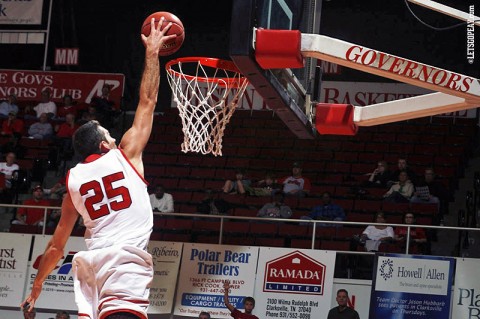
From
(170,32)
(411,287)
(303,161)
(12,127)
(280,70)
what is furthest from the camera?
(12,127)

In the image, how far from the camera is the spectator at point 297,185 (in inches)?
547

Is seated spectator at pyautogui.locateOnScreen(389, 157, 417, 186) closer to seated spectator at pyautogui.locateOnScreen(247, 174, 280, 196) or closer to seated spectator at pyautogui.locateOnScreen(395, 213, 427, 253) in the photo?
seated spectator at pyautogui.locateOnScreen(395, 213, 427, 253)

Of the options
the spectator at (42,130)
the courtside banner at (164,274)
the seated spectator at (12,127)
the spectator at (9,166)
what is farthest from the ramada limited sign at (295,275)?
the seated spectator at (12,127)

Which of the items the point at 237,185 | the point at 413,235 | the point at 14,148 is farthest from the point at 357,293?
the point at 14,148

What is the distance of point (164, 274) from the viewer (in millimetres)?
12609

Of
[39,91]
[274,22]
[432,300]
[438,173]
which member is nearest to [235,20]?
[274,22]

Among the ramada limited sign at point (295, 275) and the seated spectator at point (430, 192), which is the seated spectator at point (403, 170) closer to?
the seated spectator at point (430, 192)

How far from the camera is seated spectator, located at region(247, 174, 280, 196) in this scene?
46.1 ft

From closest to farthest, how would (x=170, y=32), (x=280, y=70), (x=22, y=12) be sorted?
(x=170, y=32), (x=280, y=70), (x=22, y=12)

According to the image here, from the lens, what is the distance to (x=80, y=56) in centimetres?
1958

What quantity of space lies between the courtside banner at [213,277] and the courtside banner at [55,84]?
683 centimetres

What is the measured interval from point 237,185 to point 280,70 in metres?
7.74

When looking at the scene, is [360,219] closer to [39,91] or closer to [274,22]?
[274,22]

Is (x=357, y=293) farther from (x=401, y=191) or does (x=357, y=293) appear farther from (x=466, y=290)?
(x=401, y=191)
